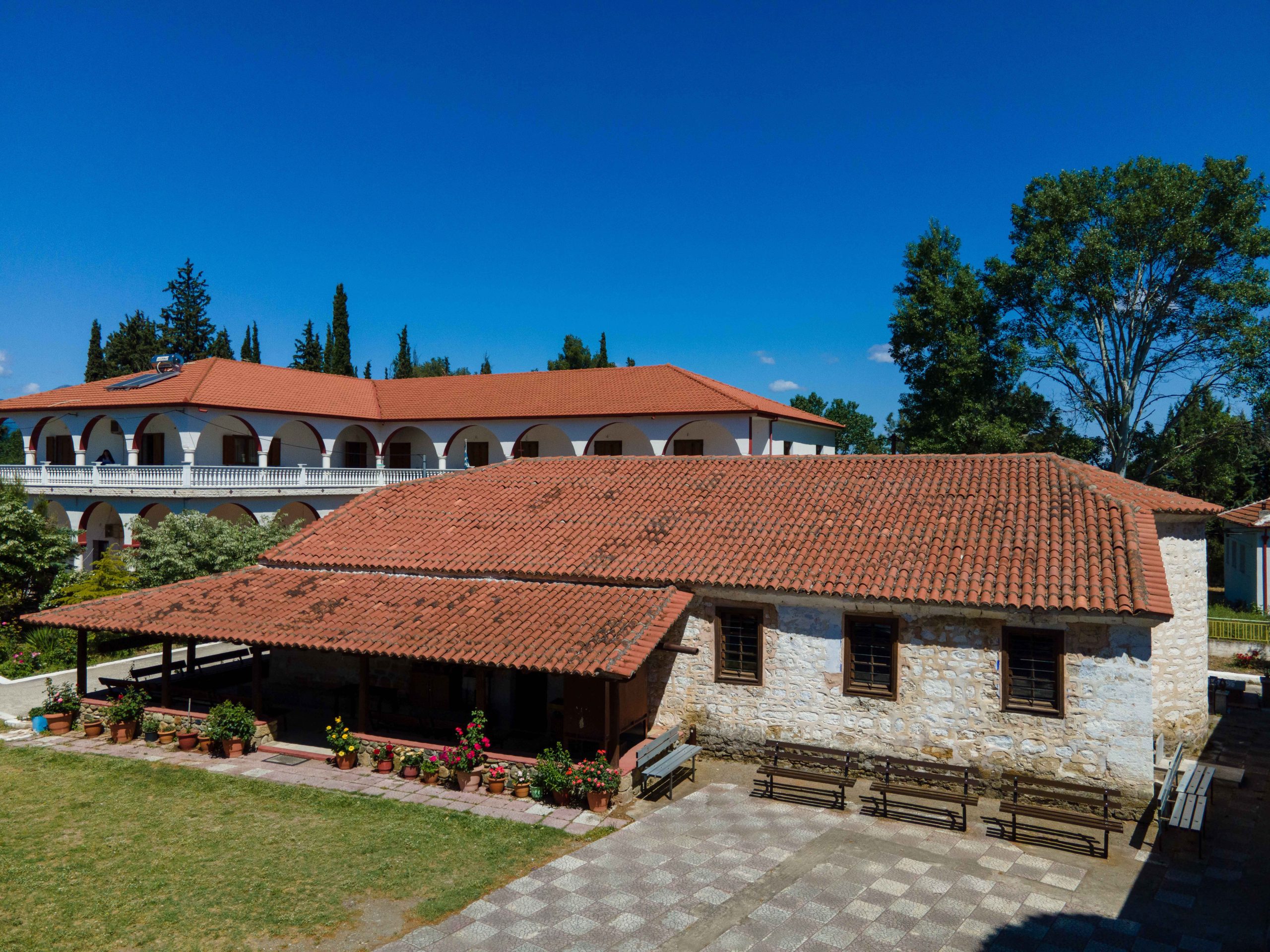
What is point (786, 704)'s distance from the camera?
1362cm

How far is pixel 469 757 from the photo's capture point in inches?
505

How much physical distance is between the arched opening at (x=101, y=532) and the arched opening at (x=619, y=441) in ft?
60.3

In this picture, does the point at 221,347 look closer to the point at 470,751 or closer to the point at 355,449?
the point at 355,449

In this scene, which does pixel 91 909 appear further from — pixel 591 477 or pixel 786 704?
pixel 591 477

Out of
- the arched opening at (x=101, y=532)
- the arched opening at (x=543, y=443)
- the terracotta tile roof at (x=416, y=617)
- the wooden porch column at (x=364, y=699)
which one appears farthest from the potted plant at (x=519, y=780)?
the arched opening at (x=101, y=532)

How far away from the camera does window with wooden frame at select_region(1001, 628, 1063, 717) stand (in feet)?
39.9

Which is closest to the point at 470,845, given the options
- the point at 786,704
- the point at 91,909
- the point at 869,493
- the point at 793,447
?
the point at 91,909

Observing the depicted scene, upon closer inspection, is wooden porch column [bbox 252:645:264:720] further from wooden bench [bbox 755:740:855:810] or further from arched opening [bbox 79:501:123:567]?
arched opening [bbox 79:501:123:567]

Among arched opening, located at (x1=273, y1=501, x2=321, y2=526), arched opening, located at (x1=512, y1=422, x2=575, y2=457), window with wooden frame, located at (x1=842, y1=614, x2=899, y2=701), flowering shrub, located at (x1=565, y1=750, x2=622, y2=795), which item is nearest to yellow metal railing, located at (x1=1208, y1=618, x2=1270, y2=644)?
window with wooden frame, located at (x1=842, y1=614, x2=899, y2=701)

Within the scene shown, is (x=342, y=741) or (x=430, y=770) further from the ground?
(x=342, y=741)

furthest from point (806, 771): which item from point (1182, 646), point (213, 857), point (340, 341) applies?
point (340, 341)

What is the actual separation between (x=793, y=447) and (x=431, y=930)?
30209 millimetres

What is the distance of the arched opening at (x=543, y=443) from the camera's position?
36.5m

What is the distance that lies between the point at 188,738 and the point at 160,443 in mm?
22799
